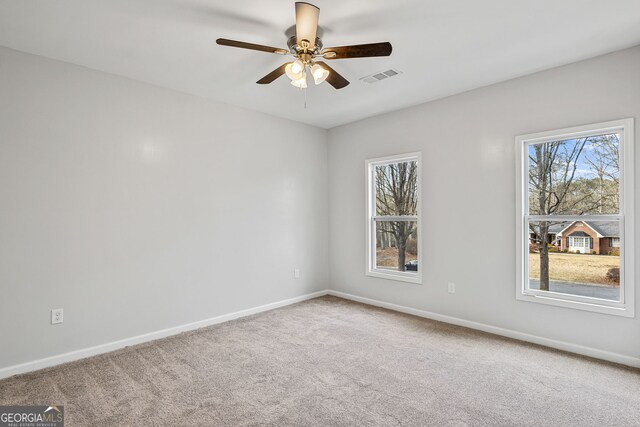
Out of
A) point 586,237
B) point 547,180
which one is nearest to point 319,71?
point 547,180

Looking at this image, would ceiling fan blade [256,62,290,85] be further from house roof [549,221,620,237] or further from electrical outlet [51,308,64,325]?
house roof [549,221,620,237]

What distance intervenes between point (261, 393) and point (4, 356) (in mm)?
2163

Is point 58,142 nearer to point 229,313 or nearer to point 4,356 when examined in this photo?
point 4,356

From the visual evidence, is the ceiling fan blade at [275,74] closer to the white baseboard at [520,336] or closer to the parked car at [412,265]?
the parked car at [412,265]

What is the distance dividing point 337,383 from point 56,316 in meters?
2.54

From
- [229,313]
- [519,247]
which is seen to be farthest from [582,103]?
[229,313]

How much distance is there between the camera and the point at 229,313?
4152 millimetres

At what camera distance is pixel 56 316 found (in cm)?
294

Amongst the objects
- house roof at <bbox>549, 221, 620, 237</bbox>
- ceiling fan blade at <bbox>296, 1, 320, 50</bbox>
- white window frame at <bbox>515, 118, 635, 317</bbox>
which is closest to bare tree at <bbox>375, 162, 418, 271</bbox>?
white window frame at <bbox>515, 118, 635, 317</bbox>

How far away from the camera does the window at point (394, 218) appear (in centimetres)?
446

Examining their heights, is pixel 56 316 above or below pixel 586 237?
below

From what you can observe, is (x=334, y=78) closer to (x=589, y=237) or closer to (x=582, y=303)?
(x=589, y=237)

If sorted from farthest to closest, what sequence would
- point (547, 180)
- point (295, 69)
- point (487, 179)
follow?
point (487, 179), point (547, 180), point (295, 69)

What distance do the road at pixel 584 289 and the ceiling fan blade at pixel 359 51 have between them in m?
2.82
